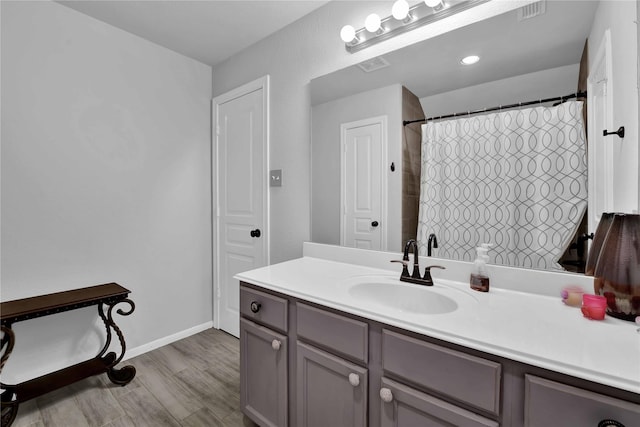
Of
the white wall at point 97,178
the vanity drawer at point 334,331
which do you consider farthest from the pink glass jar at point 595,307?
the white wall at point 97,178

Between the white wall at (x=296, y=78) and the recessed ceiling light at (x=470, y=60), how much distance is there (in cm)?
39

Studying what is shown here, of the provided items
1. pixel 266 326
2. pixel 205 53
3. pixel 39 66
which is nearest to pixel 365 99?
pixel 266 326

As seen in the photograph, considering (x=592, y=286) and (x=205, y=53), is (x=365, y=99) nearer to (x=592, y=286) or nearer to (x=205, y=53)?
(x=592, y=286)

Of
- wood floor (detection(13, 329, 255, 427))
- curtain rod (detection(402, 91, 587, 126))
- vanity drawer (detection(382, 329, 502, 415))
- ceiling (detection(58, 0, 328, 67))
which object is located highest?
ceiling (detection(58, 0, 328, 67))

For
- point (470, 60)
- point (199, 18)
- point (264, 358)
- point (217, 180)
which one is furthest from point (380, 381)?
point (199, 18)

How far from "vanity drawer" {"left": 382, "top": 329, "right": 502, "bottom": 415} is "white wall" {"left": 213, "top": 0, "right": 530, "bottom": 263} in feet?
3.73

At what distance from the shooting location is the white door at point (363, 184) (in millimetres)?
1618

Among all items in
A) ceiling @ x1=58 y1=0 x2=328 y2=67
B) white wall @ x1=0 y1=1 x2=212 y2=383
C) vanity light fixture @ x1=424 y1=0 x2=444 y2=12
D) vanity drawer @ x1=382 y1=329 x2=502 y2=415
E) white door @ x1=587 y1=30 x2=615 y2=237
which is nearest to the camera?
vanity drawer @ x1=382 y1=329 x2=502 y2=415

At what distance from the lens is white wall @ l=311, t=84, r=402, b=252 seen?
61.5 inches

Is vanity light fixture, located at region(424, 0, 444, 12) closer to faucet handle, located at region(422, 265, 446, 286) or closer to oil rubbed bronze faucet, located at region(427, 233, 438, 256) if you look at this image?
oil rubbed bronze faucet, located at region(427, 233, 438, 256)

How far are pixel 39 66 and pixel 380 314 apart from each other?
2491 mm

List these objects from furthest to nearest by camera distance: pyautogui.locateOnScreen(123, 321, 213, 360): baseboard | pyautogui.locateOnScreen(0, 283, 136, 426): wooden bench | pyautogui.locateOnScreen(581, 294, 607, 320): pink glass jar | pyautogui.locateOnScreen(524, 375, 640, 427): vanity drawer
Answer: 1. pyautogui.locateOnScreen(123, 321, 213, 360): baseboard
2. pyautogui.locateOnScreen(0, 283, 136, 426): wooden bench
3. pyautogui.locateOnScreen(581, 294, 607, 320): pink glass jar
4. pyautogui.locateOnScreen(524, 375, 640, 427): vanity drawer

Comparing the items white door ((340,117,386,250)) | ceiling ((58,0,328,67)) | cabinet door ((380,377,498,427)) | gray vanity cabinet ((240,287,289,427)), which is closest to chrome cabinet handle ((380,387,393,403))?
cabinet door ((380,377,498,427))

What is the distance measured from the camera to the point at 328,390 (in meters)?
1.16
